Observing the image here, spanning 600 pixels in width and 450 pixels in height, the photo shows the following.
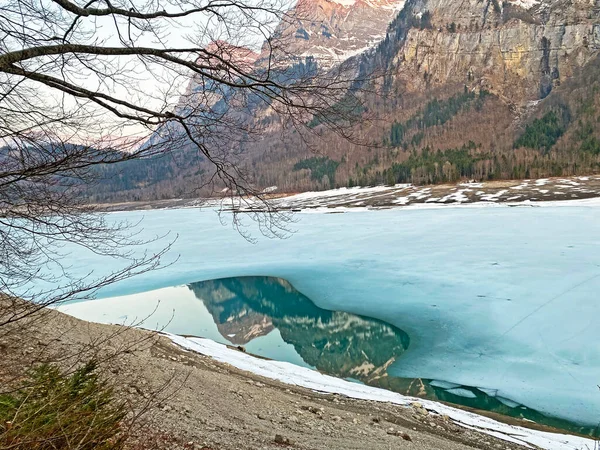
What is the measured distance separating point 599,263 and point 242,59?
55.0 ft

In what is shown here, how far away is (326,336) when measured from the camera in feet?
39.0

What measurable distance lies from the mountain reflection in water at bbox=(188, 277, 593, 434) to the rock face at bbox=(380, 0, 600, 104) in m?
116

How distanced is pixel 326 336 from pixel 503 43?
148737mm

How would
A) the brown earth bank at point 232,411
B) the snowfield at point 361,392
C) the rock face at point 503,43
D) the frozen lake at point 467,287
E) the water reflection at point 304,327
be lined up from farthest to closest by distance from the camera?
1. the rock face at point 503,43
2. the water reflection at point 304,327
3. the frozen lake at point 467,287
4. the snowfield at point 361,392
5. the brown earth bank at point 232,411

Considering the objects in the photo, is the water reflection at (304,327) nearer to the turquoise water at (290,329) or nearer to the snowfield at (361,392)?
the turquoise water at (290,329)

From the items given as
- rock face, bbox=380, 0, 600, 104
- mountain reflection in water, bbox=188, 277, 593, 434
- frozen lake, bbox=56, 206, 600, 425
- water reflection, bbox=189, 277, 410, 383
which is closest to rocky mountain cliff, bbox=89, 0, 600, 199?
rock face, bbox=380, 0, 600, 104

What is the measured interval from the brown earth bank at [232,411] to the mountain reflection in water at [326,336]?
6.33 feet

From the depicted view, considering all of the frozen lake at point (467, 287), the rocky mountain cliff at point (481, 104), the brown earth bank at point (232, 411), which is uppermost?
the rocky mountain cliff at point (481, 104)

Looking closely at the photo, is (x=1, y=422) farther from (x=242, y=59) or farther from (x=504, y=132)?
(x=504, y=132)

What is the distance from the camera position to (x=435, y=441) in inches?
213

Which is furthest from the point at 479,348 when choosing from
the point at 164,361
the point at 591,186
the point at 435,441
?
the point at 591,186

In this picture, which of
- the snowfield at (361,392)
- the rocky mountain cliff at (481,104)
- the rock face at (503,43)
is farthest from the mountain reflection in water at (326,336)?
the rock face at (503,43)

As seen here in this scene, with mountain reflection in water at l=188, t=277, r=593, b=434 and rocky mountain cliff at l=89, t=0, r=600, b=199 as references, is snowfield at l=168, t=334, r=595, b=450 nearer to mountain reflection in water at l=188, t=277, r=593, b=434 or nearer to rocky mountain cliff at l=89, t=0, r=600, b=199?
mountain reflection in water at l=188, t=277, r=593, b=434

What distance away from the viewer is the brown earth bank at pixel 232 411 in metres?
4.25
